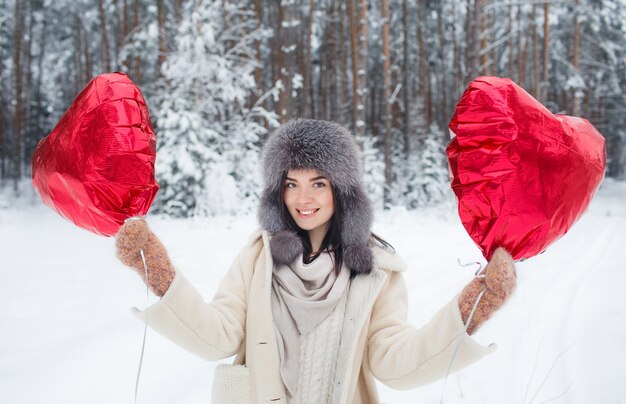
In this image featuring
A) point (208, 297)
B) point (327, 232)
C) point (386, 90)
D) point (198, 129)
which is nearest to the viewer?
point (327, 232)

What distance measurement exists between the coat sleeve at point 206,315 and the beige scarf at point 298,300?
0.54 feet

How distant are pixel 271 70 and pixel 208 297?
17.4 m

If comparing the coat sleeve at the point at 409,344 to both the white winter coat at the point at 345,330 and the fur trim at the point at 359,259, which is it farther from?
the fur trim at the point at 359,259

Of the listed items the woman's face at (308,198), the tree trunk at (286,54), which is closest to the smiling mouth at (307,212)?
the woman's face at (308,198)

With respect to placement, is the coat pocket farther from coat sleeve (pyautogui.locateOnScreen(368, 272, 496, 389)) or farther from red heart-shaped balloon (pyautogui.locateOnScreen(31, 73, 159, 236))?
red heart-shaped balloon (pyautogui.locateOnScreen(31, 73, 159, 236))

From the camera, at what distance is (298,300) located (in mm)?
1722

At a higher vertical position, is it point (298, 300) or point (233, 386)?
point (298, 300)

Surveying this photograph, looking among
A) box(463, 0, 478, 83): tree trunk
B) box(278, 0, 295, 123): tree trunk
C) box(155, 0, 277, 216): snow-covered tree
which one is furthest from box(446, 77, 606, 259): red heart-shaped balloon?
box(278, 0, 295, 123): tree trunk

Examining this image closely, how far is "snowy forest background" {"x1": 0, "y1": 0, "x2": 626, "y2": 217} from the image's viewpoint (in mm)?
10477

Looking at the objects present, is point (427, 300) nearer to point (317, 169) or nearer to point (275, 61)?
point (317, 169)

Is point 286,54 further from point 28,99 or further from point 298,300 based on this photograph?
point 28,99

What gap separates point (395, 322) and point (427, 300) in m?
3.21

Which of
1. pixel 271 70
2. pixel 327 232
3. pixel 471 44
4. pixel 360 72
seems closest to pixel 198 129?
pixel 360 72

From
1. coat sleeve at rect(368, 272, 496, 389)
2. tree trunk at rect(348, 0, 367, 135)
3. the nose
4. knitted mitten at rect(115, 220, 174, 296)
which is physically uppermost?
tree trunk at rect(348, 0, 367, 135)
